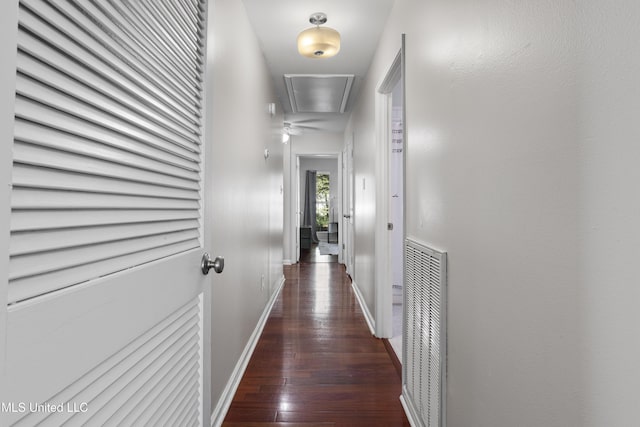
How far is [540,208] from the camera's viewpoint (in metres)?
0.77

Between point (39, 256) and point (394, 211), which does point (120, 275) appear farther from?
point (394, 211)

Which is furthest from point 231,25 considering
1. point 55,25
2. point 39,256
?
point 39,256

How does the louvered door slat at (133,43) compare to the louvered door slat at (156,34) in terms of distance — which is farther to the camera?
the louvered door slat at (156,34)

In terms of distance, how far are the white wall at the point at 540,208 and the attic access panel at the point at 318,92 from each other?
2222 millimetres

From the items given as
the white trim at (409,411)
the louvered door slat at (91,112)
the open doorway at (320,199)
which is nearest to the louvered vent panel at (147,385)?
the louvered door slat at (91,112)

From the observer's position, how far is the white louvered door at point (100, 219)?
468 millimetres

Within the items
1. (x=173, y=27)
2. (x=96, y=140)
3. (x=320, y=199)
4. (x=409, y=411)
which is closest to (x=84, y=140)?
(x=96, y=140)

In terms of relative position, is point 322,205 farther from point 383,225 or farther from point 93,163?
point 93,163

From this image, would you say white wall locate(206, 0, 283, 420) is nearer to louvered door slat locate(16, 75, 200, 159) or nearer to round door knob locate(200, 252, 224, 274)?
louvered door slat locate(16, 75, 200, 159)

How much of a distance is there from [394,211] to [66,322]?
4071 millimetres

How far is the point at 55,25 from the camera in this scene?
1.68ft

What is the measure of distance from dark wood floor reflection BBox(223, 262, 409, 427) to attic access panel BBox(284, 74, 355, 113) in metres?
2.34

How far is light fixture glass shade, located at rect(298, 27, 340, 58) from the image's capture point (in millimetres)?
2342

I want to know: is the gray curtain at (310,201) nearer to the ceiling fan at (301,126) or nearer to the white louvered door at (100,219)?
the ceiling fan at (301,126)
